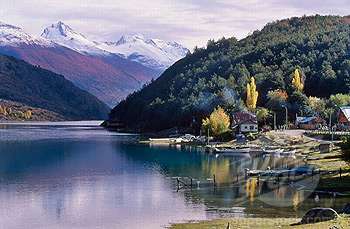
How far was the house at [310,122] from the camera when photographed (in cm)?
16543

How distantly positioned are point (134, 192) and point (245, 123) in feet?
297

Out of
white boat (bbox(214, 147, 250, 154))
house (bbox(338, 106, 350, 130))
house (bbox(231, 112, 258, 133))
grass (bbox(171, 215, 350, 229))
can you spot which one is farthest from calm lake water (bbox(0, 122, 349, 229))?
house (bbox(231, 112, 258, 133))

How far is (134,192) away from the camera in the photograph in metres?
83.4

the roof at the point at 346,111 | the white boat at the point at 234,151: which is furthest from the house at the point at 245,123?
the white boat at the point at 234,151

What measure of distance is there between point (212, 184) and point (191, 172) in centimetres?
1498

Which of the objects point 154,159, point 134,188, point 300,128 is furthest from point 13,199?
point 300,128

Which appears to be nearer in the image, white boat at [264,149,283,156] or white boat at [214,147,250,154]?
white boat at [264,149,283,156]

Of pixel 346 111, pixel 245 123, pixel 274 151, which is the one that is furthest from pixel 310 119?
pixel 274 151

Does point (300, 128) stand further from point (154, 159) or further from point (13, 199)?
point (13, 199)

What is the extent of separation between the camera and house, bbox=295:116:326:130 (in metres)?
165

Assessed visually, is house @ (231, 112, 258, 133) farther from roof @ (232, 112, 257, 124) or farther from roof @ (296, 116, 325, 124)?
roof @ (296, 116, 325, 124)

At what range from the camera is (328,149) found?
119625 millimetres

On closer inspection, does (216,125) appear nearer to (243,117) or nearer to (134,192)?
(243,117)

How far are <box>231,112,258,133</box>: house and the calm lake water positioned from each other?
121ft
